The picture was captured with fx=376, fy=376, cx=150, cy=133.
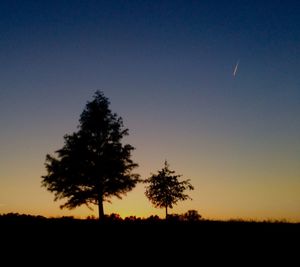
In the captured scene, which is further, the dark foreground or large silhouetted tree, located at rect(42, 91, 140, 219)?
large silhouetted tree, located at rect(42, 91, 140, 219)

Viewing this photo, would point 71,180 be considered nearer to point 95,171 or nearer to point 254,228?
point 95,171

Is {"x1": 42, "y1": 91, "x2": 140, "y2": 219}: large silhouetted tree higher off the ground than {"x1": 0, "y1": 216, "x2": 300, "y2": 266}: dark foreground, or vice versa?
{"x1": 42, "y1": 91, "x2": 140, "y2": 219}: large silhouetted tree

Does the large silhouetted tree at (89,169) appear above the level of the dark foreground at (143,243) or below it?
above

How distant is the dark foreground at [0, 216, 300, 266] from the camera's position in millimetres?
9766

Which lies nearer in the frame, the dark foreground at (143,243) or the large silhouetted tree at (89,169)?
the dark foreground at (143,243)

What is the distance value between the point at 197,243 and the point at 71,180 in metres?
22.6

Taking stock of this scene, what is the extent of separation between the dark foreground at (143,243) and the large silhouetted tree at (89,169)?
1811 centimetres

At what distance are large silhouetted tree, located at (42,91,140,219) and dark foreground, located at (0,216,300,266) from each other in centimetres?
1811

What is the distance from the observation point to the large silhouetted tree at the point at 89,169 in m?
32.7

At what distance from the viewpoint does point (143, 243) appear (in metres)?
11.4

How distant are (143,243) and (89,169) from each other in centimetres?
2177

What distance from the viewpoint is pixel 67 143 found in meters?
33.3

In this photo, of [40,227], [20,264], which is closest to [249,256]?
[20,264]

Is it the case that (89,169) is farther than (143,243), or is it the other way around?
(89,169)
